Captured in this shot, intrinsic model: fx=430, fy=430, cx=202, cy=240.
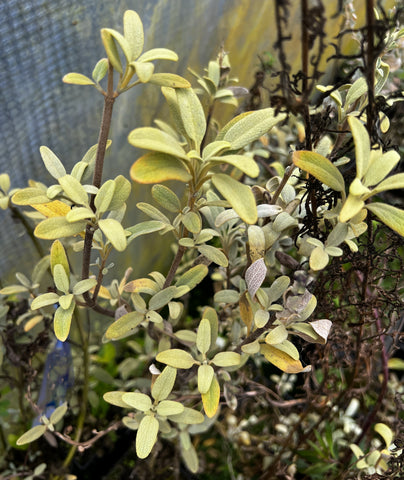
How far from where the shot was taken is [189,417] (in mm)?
621

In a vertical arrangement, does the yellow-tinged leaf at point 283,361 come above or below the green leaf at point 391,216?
below

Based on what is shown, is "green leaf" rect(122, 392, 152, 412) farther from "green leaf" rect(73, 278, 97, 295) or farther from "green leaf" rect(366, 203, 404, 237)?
"green leaf" rect(366, 203, 404, 237)

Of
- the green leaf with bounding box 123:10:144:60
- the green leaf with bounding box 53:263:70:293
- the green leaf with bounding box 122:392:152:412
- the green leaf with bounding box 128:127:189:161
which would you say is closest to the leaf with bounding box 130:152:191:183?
the green leaf with bounding box 128:127:189:161

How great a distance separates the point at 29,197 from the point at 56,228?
7 centimetres

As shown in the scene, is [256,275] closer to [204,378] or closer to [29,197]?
[204,378]

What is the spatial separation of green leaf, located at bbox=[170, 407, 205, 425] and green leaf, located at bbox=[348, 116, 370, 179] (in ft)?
1.34

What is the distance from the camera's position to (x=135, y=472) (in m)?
1.00

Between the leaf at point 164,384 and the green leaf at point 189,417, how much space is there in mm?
56

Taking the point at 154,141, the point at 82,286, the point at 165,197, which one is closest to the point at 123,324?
the point at 82,286

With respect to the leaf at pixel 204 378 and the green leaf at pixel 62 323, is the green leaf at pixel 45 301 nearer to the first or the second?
the green leaf at pixel 62 323

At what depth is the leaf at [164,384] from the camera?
0.58m

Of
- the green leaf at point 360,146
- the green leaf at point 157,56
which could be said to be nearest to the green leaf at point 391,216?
the green leaf at point 360,146

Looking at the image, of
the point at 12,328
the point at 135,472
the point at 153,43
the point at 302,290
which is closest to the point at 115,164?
the point at 153,43

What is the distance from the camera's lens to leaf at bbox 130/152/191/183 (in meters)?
0.38
